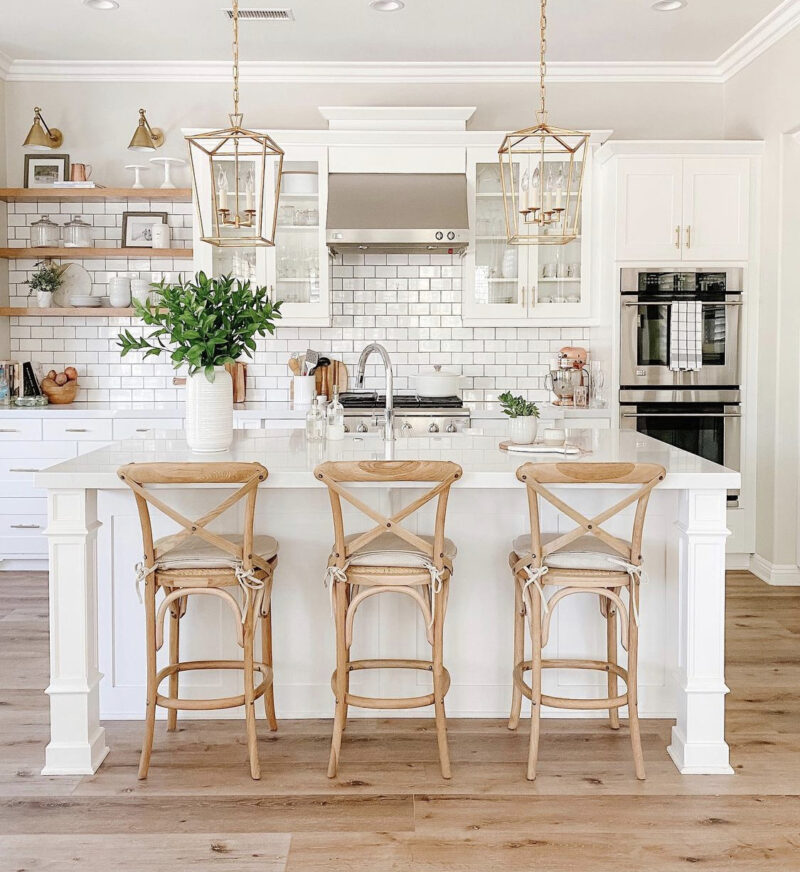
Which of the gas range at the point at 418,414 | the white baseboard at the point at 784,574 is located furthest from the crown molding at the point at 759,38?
the white baseboard at the point at 784,574

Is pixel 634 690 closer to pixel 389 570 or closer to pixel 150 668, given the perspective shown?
pixel 389 570

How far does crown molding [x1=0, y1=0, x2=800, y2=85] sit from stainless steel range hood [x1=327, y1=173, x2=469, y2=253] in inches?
28.3

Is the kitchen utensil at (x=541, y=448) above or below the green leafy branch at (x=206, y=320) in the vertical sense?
below

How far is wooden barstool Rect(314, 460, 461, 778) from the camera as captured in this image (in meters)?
2.56

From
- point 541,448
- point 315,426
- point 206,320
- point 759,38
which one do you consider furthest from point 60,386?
point 759,38

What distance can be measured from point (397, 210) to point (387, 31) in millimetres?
935

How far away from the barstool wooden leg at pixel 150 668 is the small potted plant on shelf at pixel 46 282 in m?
3.32

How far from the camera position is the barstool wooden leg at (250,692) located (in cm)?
267

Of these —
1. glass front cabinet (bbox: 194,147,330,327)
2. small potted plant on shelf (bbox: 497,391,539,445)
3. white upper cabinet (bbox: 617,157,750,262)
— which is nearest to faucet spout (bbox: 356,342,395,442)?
small potted plant on shelf (bbox: 497,391,539,445)

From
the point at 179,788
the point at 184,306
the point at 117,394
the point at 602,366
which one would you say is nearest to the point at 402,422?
the point at 602,366

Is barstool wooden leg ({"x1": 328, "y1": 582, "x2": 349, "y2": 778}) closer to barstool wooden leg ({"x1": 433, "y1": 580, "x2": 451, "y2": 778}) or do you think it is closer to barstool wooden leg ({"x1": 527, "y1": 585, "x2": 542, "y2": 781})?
barstool wooden leg ({"x1": 433, "y1": 580, "x2": 451, "y2": 778})

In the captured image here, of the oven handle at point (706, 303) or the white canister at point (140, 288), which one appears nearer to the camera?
the oven handle at point (706, 303)

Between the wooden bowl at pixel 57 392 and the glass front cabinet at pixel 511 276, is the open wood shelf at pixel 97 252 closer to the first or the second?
the wooden bowl at pixel 57 392

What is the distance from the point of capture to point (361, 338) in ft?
18.7
